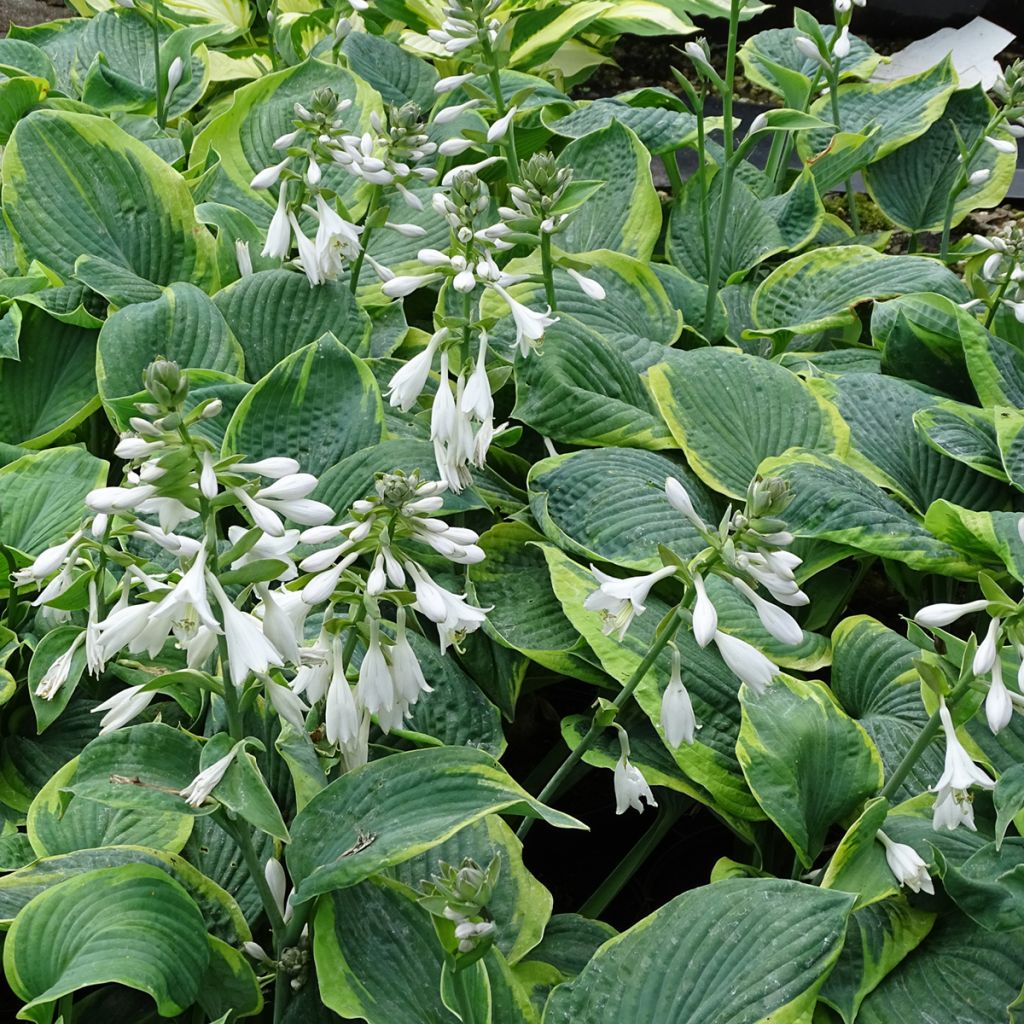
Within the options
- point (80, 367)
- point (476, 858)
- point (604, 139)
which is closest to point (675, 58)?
point (604, 139)

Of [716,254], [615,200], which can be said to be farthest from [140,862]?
[615,200]

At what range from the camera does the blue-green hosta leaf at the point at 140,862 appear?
3.71 feet

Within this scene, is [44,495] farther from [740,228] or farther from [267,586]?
[740,228]

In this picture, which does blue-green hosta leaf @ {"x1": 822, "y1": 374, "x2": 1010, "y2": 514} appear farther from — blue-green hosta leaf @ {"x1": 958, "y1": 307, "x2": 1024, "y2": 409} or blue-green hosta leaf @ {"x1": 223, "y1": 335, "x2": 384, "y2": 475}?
blue-green hosta leaf @ {"x1": 223, "y1": 335, "x2": 384, "y2": 475}

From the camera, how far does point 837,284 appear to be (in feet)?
6.59

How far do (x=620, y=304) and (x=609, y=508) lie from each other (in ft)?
1.50

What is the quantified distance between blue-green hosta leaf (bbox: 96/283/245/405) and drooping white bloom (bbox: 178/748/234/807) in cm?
74

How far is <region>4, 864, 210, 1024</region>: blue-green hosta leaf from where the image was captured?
1027 millimetres

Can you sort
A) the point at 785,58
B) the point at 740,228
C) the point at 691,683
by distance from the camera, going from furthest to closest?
the point at 785,58, the point at 740,228, the point at 691,683

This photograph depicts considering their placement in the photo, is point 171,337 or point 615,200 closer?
point 171,337

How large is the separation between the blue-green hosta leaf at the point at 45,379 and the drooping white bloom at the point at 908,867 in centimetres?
121

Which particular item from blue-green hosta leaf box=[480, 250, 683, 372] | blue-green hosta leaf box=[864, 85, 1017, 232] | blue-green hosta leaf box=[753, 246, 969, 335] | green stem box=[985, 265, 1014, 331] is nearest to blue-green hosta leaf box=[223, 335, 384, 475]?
blue-green hosta leaf box=[480, 250, 683, 372]

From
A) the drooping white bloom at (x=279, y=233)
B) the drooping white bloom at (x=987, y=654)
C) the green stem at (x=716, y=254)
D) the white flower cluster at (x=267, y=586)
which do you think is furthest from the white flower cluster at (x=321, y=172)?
the drooping white bloom at (x=987, y=654)

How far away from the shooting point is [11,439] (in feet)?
5.69
